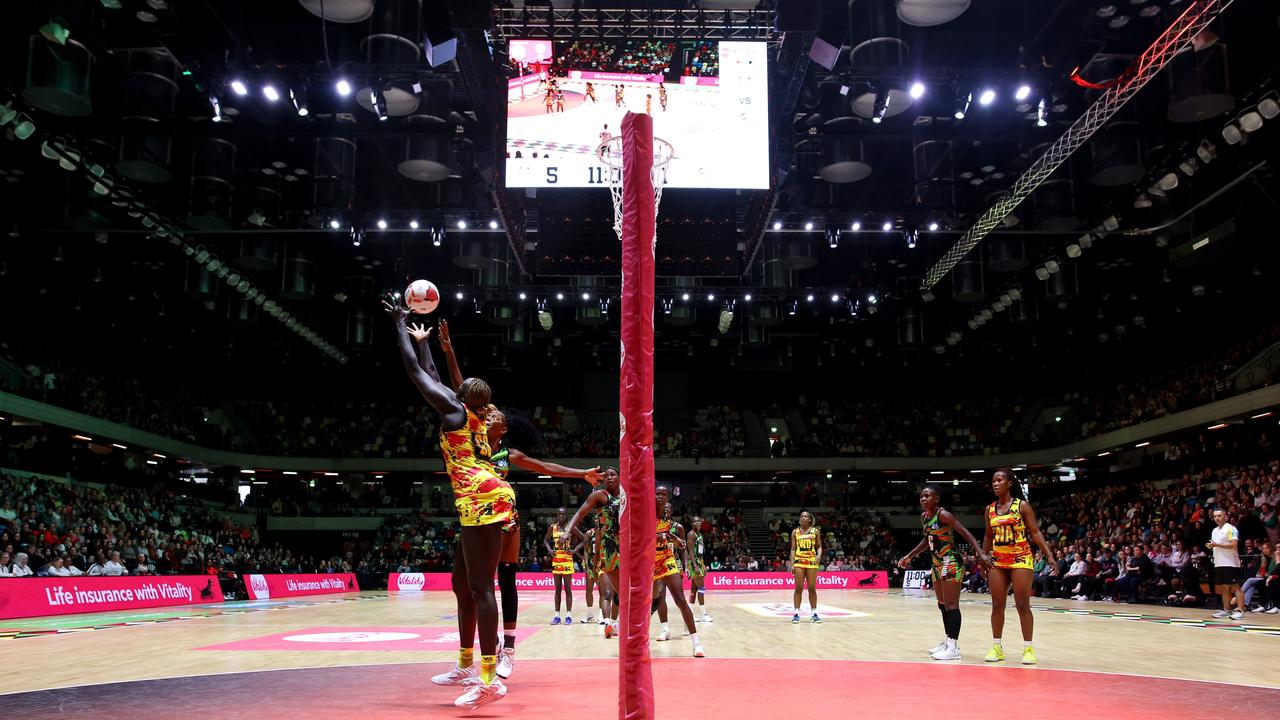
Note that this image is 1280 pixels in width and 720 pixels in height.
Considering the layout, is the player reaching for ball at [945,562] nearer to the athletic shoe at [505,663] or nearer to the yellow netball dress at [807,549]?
the athletic shoe at [505,663]

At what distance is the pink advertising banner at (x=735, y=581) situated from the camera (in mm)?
31891

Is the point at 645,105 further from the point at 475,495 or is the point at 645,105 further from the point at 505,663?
the point at 505,663

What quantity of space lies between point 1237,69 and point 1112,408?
72.4 ft

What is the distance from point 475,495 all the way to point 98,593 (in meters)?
18.2

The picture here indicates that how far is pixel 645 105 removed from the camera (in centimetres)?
1370

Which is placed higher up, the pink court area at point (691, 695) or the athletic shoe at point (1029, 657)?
the pink court area at point (691, 695)

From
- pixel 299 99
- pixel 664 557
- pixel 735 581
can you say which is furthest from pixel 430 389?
pixel 735 581

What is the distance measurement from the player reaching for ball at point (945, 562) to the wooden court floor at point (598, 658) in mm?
285

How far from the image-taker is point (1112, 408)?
36594mm

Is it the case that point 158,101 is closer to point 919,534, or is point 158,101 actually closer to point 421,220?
point 421,220

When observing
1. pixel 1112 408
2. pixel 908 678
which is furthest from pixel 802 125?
pixel 1112 408

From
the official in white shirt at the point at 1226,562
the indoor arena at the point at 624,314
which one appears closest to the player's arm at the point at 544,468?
the indoor arena at the point at 624,314

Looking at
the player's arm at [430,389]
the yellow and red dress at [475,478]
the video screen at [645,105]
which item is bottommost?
the yellow and red dress at [475,478]

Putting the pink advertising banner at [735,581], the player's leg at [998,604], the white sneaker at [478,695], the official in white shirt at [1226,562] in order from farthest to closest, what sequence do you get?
the pink advertising banner at [735,581] < the official in white shirt at [1226,562] < the player's leg at [998,604] < the white sneaker at [478,695]
